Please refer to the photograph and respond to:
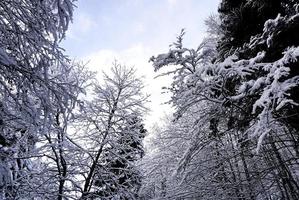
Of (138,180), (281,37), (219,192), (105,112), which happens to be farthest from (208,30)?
(219,192)

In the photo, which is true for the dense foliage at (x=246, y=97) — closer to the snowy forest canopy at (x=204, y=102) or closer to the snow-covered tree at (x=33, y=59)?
the snowy forest canopy at (x=204, y=102)

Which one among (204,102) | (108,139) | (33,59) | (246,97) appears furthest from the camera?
(108,139)

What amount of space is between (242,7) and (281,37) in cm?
108

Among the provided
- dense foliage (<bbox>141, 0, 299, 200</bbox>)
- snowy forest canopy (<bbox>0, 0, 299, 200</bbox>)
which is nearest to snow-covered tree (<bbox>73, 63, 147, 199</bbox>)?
snowy forest canopy (<bbox>0, 0, 299, 200</bbox>)

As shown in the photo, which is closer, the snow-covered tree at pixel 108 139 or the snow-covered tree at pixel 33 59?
the snow-covered tree at pixel 33 59

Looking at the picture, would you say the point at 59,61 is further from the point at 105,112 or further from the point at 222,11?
the point at 105,112

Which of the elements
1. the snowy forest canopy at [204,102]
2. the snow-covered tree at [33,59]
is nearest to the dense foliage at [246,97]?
the snowy forest canopy at [204,102]

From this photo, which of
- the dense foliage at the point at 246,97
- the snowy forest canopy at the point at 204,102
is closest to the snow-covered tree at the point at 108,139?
the snowy forest canopy at the point at 204,102

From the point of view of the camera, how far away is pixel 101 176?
8.55 meters

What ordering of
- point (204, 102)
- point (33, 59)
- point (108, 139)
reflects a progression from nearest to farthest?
point (33, 59) → point (204, 102) → point (108, 139)

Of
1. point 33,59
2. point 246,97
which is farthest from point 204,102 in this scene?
point 33,59

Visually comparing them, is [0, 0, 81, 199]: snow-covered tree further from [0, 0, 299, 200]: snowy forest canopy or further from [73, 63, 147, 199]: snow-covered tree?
[73, 63, 147, 199]: snow-covered tree

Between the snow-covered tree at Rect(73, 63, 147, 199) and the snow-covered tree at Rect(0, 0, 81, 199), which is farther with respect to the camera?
the snow-covered tree at Rect(73, 63, 147, 199)

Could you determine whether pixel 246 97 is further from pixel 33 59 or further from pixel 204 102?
pixel 33 59
